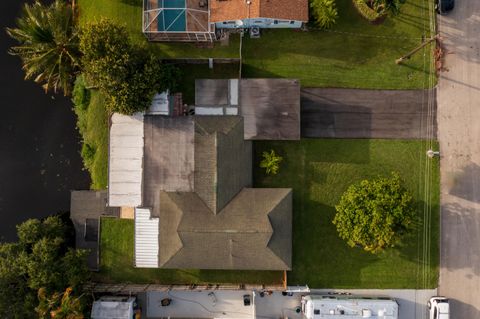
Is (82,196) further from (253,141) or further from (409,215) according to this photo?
(409,215)

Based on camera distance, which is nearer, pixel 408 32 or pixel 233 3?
pixel 233 3

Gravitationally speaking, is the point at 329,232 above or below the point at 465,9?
below

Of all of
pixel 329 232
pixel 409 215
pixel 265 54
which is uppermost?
pixel 265 54

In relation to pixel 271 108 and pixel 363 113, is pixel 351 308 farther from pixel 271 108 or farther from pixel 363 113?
pixel 271 108

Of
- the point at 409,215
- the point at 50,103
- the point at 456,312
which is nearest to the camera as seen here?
the point at 409,215

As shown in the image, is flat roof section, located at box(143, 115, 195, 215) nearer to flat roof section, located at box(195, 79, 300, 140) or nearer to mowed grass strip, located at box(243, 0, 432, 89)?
flat roof section, located at box(195, 79, 300, 140)

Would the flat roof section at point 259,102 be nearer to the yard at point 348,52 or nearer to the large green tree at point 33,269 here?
the yard at point 348,52

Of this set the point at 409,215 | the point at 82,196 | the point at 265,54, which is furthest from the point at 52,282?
the point at 409,215
